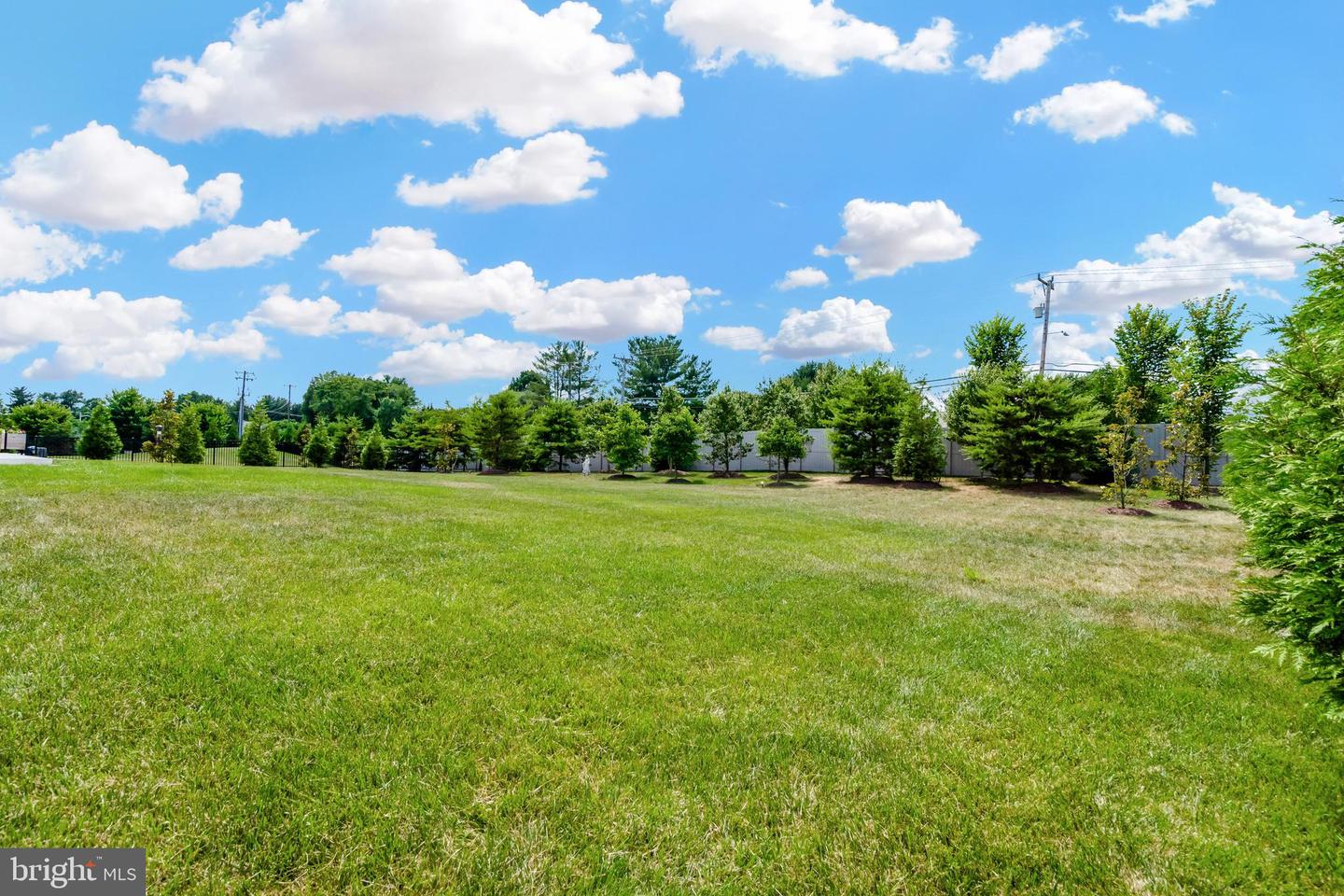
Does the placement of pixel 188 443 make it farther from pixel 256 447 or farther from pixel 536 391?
pixel 536 391

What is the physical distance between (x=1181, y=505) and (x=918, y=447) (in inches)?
412

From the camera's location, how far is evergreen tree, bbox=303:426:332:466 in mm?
46750

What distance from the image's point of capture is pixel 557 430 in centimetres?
4288

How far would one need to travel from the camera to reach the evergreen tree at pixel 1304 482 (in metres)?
3.67

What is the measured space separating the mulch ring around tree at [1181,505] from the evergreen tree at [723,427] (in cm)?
2349

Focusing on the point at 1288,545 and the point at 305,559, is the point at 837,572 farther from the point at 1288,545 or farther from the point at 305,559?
the point at 305,559

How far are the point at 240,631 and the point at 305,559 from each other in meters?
A: 2.50

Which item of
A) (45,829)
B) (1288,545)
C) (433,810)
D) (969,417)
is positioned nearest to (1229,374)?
(1288,545)

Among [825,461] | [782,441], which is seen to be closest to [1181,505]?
[782,441]

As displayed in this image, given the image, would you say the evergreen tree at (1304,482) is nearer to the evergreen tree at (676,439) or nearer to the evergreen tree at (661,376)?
the evergreen tree at (676,439)

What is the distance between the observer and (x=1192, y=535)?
14008 millimetres

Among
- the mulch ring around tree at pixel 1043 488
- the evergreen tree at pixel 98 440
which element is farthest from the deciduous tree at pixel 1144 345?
the evergreen tree at pixel 98 440

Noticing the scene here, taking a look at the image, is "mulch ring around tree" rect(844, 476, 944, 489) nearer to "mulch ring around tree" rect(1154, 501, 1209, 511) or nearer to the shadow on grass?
the shadow on grass

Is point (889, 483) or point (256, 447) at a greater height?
point (256, 447)
